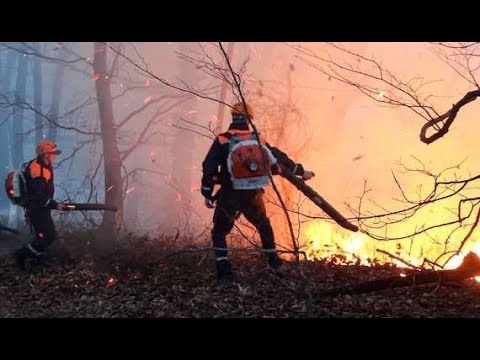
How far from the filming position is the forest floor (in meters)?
4.93

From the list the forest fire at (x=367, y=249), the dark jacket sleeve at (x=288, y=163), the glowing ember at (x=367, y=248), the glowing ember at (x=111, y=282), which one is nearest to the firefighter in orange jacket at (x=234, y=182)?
the dark jacket sleeve at (x=288, y=163)

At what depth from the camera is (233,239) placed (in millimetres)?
10422

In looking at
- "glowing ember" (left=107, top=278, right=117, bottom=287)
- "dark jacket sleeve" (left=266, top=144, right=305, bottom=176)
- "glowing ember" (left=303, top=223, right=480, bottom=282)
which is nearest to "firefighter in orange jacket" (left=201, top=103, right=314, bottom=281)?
"dark jacket sleeve" (left=266, top=144, right=305, bottom=176)

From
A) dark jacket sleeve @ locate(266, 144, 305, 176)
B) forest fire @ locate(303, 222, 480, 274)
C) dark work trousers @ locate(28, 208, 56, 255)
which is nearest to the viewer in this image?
dark jacket sleeve @ locate(266, 144, 305, 176)

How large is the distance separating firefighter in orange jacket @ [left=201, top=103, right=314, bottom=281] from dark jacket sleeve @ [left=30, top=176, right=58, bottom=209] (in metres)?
2.69

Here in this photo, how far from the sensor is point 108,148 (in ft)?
35.9

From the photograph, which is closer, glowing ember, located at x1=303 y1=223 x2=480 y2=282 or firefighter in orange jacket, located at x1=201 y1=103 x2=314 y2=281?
firefighter in orange jacket, located at x1=201 y1=103 x2=314 y2=281

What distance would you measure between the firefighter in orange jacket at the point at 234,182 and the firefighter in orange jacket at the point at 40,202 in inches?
106

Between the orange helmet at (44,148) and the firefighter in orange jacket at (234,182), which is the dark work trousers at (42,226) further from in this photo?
the firefighter in orange jacket at (234,182)

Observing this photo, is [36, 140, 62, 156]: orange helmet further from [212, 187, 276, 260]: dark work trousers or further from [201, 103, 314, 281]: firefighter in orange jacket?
[212, 187, 276, 260]: dark work trousers

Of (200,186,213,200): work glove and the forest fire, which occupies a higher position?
(200,186,213,200): work glove

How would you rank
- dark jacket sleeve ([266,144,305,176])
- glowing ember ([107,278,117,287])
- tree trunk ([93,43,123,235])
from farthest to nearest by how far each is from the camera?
tree trunk ([93,43,123,235]), dark jacket sleeve ([266,144,305,176]), glowing ember ([107,278,117,287])
